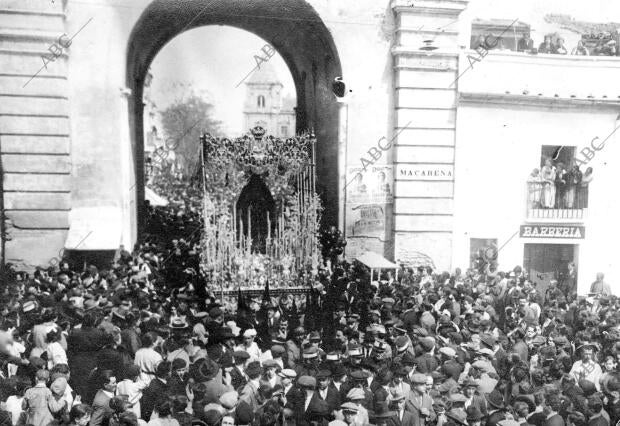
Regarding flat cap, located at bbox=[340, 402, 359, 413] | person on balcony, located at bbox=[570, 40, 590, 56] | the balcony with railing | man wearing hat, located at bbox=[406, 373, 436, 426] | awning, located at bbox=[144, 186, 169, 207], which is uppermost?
person on balcony, located at bbox=[570, 40, 590, 56]

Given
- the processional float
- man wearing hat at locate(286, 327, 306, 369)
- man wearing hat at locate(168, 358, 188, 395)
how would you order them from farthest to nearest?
the processional float < man wearing hat at locate(286, 327, 306, 369) < man wearing hat at locate(168, 358, 188, 395)

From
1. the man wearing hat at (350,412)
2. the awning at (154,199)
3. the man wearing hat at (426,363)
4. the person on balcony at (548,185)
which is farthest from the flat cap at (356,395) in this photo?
the awning at (154,199)

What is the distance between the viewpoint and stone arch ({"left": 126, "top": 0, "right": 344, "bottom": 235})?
51.7 feet

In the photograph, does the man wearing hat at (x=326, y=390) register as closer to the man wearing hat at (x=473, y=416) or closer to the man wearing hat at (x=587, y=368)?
the man wearing hat at (x=473, y=416)

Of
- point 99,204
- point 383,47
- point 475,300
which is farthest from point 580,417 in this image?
point 99,204

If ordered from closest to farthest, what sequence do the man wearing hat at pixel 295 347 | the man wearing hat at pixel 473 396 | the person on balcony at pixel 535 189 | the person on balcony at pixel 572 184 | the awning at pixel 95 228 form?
the man wearing hat at pixel 473 396 < the man wearing hat at pixel 295 347 < the awning at pixel 95 228 < the person on balcony at pixel 572 184 < the person on balcony at pixel 535 189

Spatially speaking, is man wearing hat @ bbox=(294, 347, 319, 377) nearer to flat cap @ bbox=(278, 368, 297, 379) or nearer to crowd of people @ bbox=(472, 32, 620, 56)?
flat cap @ bbox=(278, 368, 297, 379)

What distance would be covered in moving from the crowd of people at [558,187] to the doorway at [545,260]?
1.21 meters

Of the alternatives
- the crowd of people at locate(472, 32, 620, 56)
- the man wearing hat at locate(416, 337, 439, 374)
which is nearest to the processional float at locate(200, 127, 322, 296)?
the crowd of people at locate(472, 32, 620, 56)

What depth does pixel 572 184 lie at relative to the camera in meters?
15.7

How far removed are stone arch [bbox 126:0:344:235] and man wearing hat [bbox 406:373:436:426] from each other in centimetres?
925

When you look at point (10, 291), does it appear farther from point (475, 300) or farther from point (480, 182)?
point (480, 182)

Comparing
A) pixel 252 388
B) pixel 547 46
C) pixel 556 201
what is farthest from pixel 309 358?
pixel 547 46

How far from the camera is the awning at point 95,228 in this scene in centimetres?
1461
